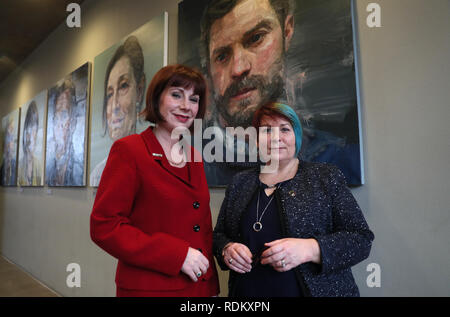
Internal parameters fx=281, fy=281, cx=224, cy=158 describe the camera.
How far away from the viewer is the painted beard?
1588 mm

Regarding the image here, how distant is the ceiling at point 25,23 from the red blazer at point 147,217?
3602 millimetres

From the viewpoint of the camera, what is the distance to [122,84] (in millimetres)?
2723

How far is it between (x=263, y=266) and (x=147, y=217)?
44 centimetres

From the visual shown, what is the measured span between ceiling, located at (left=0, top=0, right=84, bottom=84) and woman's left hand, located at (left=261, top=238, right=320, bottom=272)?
4.06 meters

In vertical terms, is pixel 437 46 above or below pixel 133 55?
below

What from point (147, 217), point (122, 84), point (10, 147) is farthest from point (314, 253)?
point (10, 147)

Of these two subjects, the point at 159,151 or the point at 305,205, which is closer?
the point at 305,205

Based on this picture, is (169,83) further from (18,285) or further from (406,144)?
(18,285)

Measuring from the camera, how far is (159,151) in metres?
1.07

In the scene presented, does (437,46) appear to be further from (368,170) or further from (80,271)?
(80,271)

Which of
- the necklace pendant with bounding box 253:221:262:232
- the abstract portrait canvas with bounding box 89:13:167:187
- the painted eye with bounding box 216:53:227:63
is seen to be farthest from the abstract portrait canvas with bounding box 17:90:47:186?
the necklace pendant with bounding box 253:221:262:232

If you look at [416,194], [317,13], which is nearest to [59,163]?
[317,13]

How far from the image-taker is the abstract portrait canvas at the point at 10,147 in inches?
212

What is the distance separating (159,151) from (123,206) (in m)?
0.24
